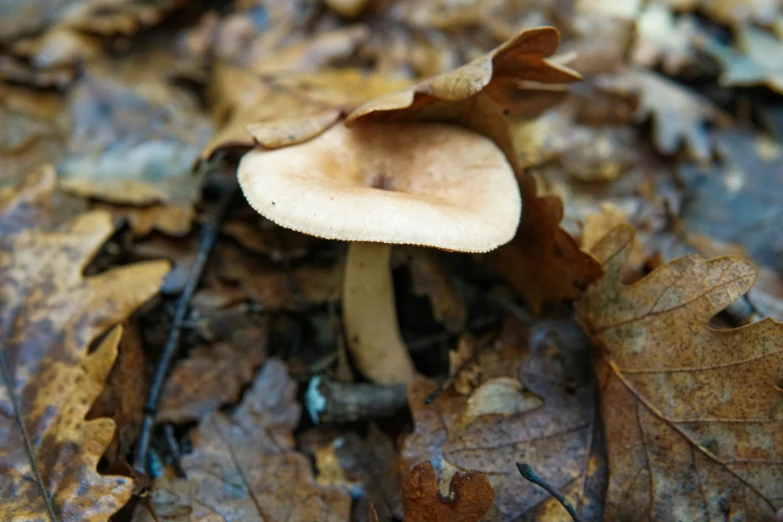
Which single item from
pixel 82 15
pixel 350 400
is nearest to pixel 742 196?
pixel 350 400

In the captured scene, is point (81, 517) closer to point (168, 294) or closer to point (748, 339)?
point (168, 294)

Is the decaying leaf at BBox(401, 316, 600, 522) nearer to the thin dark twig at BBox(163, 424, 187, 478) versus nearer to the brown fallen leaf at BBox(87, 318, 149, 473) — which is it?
the thin dark twig at BBox(163, 424, 187, 478)

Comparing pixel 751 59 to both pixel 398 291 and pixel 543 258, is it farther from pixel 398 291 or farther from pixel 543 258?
pixel 398 291

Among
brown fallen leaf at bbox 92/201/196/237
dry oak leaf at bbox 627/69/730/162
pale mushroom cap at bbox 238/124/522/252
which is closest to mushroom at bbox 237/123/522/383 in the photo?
pale mushroom cap at bbox 238/124/522/252

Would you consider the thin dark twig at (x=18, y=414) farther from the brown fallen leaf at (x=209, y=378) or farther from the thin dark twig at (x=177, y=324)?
the brown fallen leaf at (x=209, y=378)

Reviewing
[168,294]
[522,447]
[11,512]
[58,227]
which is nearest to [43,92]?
[58,227]

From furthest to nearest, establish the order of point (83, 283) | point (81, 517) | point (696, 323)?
point (83, 283) < point (696, 323) < point (81, 517)
